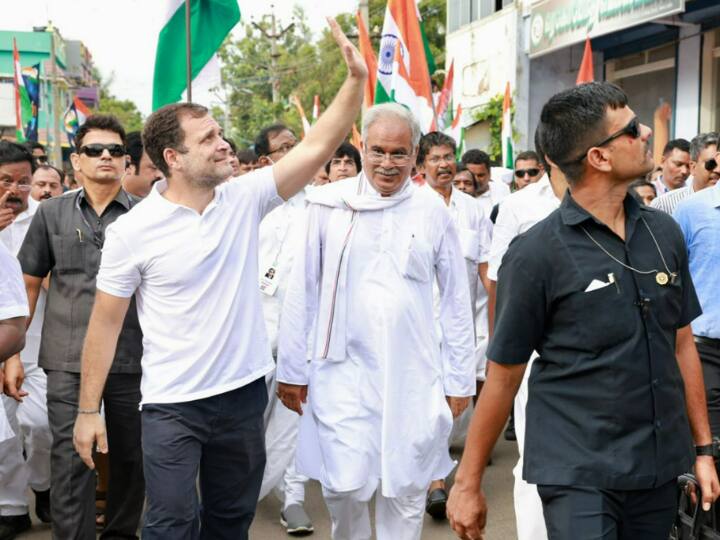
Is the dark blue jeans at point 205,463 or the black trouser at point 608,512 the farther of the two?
the dark blue jeans at point 205,463

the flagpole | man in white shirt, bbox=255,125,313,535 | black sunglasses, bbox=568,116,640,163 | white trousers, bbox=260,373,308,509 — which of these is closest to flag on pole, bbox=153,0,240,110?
the flagpole

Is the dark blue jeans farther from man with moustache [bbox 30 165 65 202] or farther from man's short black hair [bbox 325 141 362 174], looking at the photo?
man with moustache [bbox 30 165 65 202]

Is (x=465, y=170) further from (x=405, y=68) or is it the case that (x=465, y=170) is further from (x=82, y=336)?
(x=82, y=336)

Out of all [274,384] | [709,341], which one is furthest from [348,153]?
[709,341]

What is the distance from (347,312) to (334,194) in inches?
22.3

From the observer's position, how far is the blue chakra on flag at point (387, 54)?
8.61 meters

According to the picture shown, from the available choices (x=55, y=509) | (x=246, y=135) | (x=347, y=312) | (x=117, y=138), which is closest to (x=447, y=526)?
(x=347, y=312)

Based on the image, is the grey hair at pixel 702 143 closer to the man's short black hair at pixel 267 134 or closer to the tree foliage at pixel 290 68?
the man's short black hair at pixel 267 134

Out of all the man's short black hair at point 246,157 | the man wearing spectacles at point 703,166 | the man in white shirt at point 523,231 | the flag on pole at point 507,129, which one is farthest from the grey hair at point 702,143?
the flag on pole at point 507,129

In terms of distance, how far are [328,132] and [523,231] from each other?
115cm

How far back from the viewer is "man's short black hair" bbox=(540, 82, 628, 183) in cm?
279

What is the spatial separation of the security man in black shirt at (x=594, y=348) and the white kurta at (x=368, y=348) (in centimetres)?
142

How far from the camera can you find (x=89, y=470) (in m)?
4.71

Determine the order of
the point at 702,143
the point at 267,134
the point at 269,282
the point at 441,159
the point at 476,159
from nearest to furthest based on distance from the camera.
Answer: the point at 269,282
the point at 702,143
the point at 267,134
the point at 441,159
the point at 476,159
